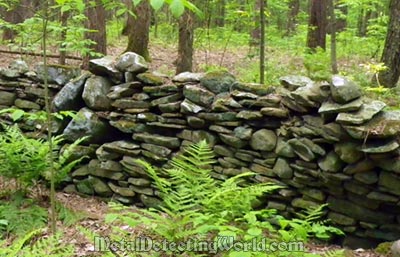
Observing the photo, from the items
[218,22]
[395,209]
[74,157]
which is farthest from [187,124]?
[218,22]

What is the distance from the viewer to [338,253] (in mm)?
2705

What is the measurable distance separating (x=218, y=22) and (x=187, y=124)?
15.0m

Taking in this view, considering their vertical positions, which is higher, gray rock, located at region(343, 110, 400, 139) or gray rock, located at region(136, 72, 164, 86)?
gray rock, located at region(136, 72, 164, 86)

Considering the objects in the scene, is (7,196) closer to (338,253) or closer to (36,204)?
(36,204)

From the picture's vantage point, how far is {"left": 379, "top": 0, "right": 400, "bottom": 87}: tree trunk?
620 cm

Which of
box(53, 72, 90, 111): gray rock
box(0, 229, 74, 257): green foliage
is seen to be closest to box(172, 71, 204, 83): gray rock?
box(53, 72, 90, 111): gray rock

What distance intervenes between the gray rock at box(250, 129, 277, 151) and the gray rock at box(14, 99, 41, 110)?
3.01m

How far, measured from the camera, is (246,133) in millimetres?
4316

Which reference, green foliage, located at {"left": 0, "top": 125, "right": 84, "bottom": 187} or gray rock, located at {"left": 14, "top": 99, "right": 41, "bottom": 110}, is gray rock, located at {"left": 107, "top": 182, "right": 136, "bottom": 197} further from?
gray rock, located at {"left": 14, "top": 99, "right": 41, "bottom": 110}

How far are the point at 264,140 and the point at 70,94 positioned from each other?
8.23ft

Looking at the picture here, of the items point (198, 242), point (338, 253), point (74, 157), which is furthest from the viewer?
point (74, 157)

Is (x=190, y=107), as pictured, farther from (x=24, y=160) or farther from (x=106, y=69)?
(x=24, y=160)

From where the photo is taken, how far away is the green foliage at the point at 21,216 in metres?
4.00

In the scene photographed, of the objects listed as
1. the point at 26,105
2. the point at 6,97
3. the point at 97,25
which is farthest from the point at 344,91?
the point at 97,25
